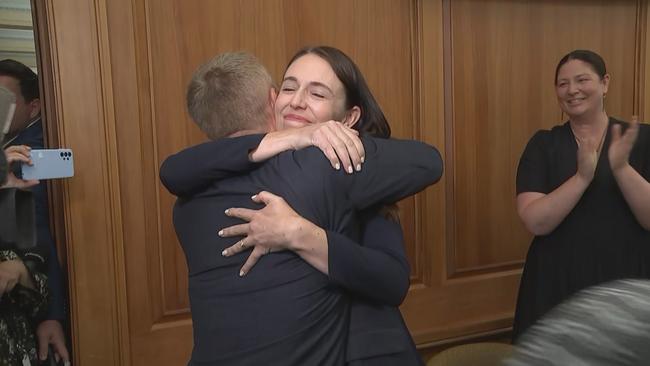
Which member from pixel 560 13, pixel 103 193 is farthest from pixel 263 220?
pixel 560 13

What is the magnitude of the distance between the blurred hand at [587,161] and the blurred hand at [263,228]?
99cm

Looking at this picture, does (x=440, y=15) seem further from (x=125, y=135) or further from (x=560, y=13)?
(x=125, y=135)

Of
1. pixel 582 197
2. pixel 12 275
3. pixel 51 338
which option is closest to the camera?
pixel 12 275

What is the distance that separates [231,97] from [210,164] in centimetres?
14

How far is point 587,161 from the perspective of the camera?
4.76 ft

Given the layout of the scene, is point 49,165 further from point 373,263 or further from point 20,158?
point 373,263

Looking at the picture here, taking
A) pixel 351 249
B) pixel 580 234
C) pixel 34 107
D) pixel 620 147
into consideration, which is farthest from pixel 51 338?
pixel 620 147

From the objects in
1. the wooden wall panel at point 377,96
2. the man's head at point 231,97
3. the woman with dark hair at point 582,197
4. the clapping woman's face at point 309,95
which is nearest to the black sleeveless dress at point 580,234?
the woman with dark hair at point 582,197

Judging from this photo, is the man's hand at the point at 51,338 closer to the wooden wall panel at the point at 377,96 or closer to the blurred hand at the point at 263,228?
the wooden wall panel at the point at 377,96

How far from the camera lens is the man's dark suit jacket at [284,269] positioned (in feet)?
2.61

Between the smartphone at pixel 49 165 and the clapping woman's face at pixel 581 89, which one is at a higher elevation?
the clapping woman's face at pixel 581 89

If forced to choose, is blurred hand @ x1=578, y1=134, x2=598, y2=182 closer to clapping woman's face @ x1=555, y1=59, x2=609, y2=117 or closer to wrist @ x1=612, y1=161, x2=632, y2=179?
wrist @ x1=612, y1=161, x2=632, y2=179

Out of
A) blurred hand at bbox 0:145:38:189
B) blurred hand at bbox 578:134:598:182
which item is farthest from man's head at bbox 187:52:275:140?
blurred hand at bbox 578:134:598:182

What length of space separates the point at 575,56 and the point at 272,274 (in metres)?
1.29
